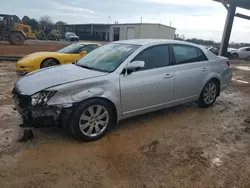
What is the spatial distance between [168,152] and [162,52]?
1963 millimetres

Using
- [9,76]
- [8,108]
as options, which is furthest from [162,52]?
[9,76]

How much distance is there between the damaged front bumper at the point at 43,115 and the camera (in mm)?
3342

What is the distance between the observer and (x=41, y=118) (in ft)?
11.0

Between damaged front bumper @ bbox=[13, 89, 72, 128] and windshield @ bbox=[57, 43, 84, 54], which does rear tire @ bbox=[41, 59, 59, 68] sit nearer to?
windshield @ bbox=[57, 43, 84, 54]

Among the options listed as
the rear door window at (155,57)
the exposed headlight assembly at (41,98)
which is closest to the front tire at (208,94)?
the rear door window at (155,57)

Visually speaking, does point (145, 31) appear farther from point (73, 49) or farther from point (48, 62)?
point (48, 62)

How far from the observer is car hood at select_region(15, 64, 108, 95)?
3496 mm

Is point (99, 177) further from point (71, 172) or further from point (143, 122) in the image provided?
point (143, 122)

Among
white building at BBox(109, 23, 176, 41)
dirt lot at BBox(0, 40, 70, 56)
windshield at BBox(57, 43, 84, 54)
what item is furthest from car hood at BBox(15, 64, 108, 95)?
white building at BBox(109, 23, 176, 41)

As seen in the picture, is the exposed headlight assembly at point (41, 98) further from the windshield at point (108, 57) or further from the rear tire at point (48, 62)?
the rear tire at point (48, 62)

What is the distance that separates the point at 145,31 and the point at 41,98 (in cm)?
4017

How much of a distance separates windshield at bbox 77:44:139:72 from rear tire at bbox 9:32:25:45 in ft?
69.9

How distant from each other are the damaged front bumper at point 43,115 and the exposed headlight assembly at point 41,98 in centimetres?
7

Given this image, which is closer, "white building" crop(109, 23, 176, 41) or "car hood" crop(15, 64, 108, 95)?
"car hood" crop(15, 64, 108, 95)
